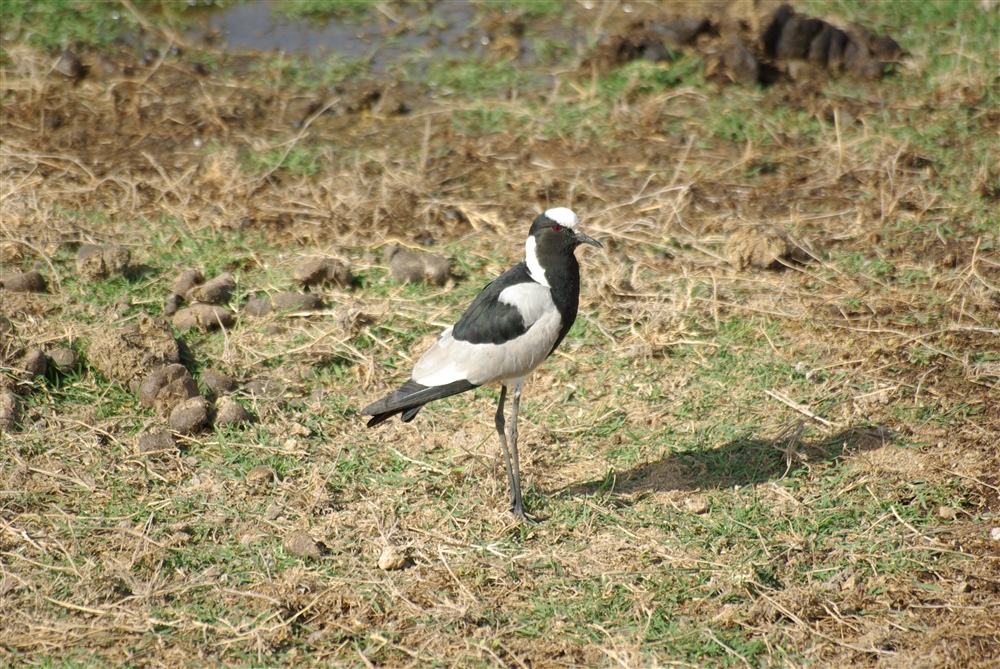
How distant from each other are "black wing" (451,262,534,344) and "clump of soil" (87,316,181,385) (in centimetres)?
150

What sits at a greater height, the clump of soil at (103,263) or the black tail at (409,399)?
the black tail at (409,399)

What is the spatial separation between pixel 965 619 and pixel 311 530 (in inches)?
98.6

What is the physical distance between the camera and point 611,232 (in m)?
6.37

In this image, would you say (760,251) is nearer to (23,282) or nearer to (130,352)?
(130,352)

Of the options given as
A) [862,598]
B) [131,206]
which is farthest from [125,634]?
[131,206]

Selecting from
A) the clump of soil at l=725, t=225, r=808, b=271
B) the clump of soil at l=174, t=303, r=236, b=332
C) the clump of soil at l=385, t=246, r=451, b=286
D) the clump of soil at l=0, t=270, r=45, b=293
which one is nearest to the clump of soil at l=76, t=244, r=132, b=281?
the clump of soil at l=0, t=270, r=45, b=293

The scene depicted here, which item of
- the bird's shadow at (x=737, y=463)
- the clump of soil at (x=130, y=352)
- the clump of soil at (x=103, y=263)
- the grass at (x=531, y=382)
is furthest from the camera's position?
the clump of soil at (x=103, y=263)

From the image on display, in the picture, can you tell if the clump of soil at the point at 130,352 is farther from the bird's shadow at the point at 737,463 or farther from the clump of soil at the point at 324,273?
the bird's shadow at the point at 737,463

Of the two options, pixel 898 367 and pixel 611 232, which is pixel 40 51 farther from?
pixel 898 367

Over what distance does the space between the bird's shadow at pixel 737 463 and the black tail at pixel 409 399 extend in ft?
2.34

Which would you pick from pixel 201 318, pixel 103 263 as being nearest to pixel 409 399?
pixel 201 318

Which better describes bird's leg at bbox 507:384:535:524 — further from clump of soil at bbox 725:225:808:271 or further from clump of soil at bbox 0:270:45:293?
clump of soil at bbox 0:270:45:293

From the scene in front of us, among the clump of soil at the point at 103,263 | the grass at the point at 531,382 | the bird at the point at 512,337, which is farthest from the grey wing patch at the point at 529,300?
the clump of soil at the point at 103,263

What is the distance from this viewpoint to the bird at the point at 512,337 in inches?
178
